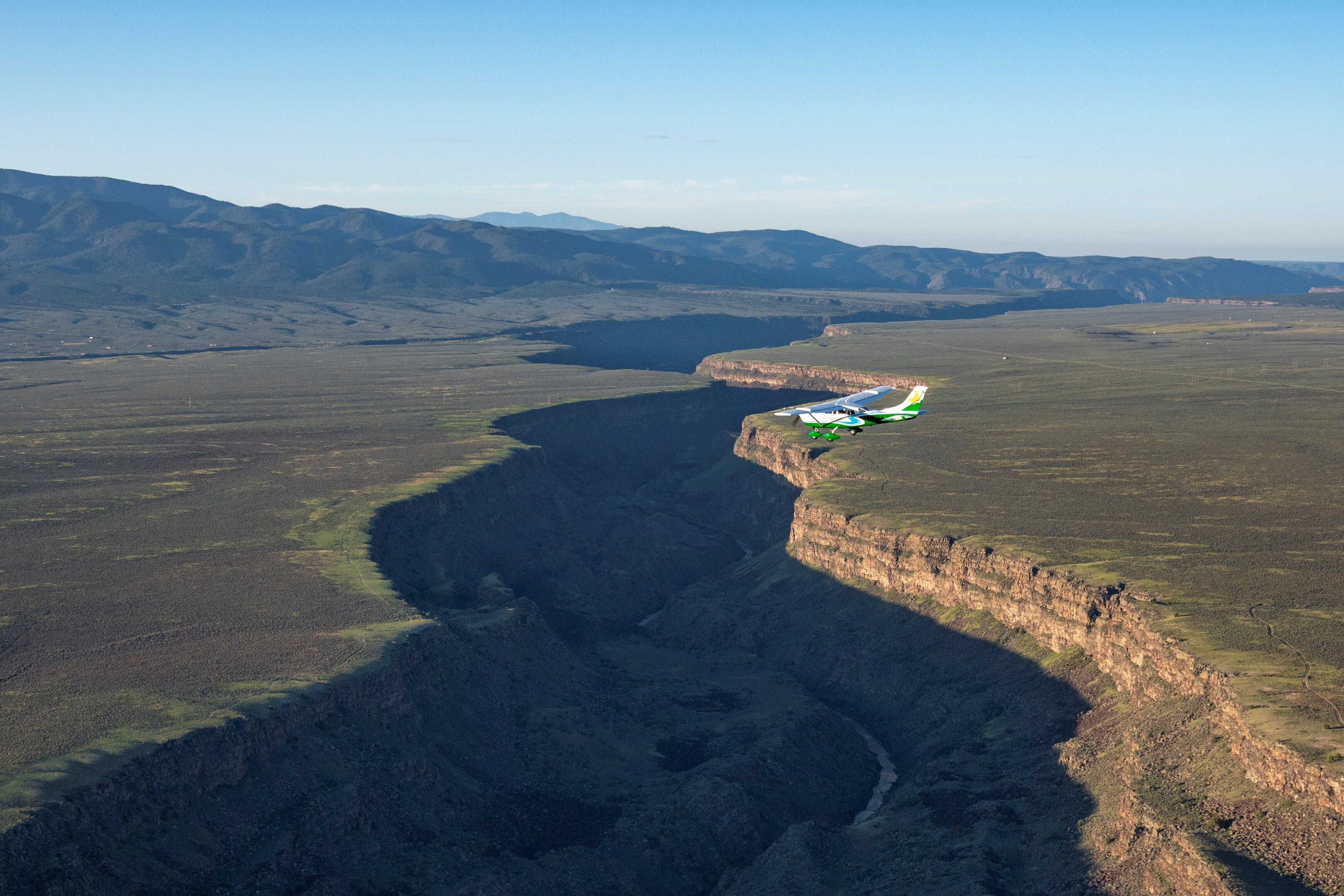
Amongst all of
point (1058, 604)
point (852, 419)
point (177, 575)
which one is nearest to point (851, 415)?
point (852, 419)

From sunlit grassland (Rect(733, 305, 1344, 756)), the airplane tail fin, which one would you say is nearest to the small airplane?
the airplane tail fin

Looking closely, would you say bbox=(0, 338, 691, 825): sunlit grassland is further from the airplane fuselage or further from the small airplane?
the airplane fuselage

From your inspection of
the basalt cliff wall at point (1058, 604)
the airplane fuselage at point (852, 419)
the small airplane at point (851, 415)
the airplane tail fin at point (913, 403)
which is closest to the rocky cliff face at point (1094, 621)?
the basalt cliff wall at point (1058, 604)

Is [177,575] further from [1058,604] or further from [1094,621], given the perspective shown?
[1094,621]

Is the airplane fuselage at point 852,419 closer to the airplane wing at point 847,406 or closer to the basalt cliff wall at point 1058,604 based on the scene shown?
the airplane wing at point 847,406

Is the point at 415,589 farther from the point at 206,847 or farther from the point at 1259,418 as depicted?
Result: the point at 1259,418
